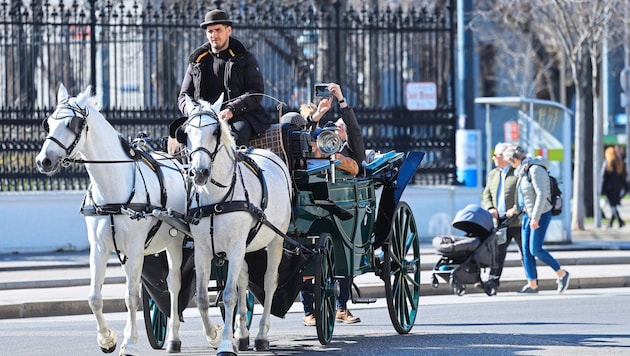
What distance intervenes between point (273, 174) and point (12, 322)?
4452mm

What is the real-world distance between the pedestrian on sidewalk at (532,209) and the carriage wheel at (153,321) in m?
5.50

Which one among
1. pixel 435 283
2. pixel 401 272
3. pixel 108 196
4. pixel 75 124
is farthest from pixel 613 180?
pixel 75 124

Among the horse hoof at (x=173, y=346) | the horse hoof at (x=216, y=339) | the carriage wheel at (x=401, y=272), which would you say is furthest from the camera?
the carriage wheel at (x=401, y=272)

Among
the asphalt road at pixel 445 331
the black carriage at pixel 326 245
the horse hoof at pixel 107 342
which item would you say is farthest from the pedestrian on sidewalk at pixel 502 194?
the horse hoof at pixel 107 342

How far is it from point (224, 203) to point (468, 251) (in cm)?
539

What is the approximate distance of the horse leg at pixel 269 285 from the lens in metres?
10.3

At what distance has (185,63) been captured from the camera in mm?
20750

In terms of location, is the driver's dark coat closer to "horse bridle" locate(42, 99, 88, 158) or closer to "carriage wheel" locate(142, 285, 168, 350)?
"horse bridle" locate(42, 99, 88, 158)

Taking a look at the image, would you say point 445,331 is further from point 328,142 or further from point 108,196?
point 108,196

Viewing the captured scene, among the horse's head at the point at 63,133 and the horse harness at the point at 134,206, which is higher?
the horse's head at the point at 63,133

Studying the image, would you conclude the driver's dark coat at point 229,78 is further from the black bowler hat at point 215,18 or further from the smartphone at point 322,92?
the smartphone at point 322,92

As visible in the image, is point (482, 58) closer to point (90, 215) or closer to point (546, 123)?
point (546, 123)

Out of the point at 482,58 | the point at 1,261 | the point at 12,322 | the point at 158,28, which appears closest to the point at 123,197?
the point at 12,322

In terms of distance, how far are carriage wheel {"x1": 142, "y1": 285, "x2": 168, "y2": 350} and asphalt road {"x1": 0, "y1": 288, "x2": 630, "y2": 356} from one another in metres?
0.12
